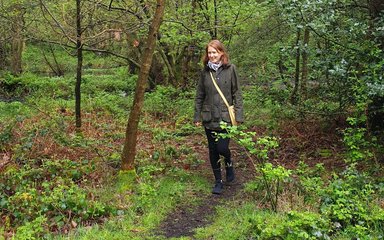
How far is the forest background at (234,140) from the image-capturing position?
5148mm

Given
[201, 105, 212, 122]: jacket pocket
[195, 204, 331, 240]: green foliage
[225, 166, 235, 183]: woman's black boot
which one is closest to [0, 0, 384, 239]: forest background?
[195, 204, 331, 240]: green foliage

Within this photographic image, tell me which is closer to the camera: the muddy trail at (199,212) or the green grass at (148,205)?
the green grass at (148,205)

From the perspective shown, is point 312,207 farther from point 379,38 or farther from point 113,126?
point 113,126

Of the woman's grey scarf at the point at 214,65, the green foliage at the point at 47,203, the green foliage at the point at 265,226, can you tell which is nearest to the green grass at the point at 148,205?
the green foliage at the point at 47,203

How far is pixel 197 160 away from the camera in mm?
8391

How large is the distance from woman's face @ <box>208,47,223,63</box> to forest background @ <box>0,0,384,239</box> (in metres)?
0.86

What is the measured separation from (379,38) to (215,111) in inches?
126

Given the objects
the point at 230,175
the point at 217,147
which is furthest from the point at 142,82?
the point at 230,175

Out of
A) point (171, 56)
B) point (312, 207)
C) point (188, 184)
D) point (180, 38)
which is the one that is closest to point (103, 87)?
point (171, 56)

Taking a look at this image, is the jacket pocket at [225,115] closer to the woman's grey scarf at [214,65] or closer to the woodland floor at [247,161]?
the woman's grey scarf at [214,65]

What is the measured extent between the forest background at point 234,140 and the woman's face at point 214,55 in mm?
865

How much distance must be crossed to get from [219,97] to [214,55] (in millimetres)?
632

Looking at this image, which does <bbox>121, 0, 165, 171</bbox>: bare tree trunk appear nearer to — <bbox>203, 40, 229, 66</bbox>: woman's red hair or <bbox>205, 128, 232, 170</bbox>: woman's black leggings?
Answer: <bbox>203, 40, 229, 66</bbox>: woman's red hair

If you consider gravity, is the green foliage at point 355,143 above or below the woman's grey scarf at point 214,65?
below
